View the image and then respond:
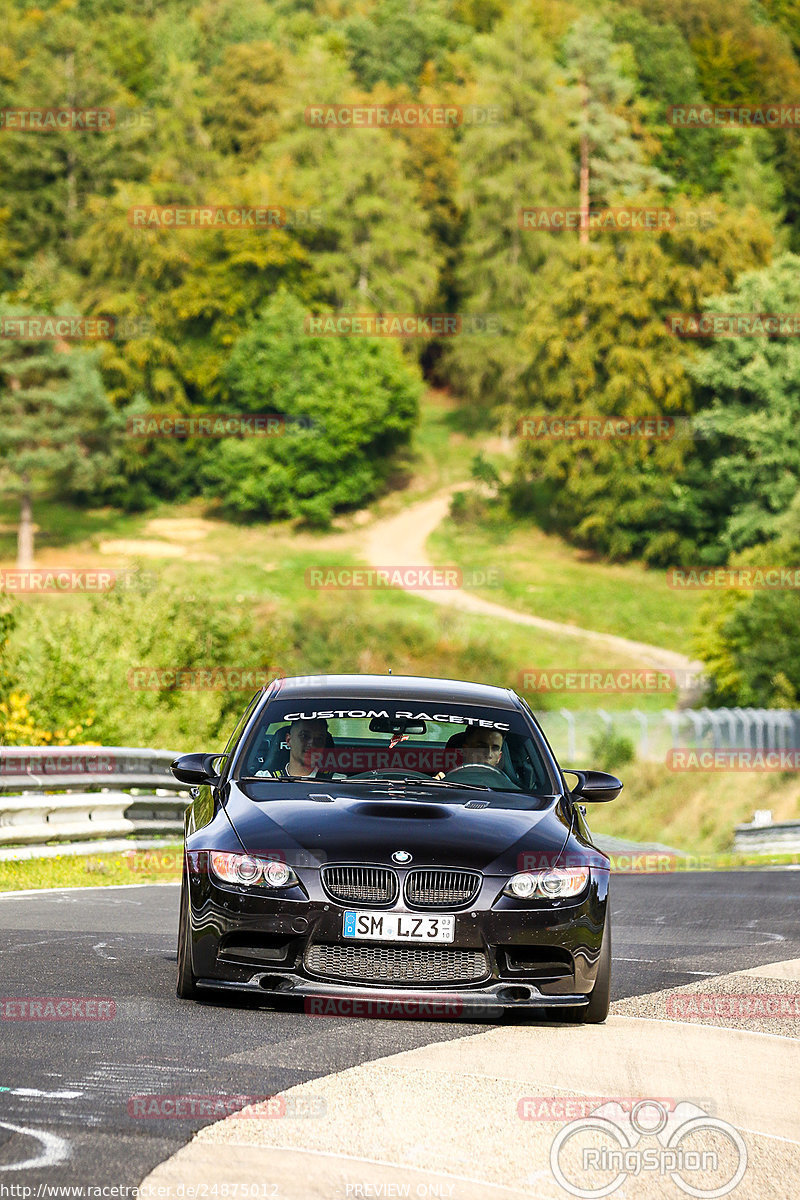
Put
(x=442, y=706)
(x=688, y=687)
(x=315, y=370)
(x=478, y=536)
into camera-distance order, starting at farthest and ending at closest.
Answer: (x=315, y=370) → (x=478, y=536) → (x=688, y=687) → (x=442, y=706)

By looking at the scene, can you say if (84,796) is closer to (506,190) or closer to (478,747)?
(478,747)

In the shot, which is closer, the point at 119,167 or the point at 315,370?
the point at 315,370

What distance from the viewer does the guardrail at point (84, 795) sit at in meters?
16.3

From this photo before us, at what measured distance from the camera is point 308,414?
94.6 meters

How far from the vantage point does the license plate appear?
309 inches

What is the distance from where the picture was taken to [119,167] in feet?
366

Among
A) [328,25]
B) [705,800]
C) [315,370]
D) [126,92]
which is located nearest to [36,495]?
[315,370]

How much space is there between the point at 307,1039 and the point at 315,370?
88850 millimetres

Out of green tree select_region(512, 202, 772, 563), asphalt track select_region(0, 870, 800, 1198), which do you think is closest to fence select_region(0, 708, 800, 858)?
asphalt track select_region(0, 870, 800, 1198)

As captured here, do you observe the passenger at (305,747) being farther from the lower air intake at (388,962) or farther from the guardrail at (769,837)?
the guardrail at (769,837)

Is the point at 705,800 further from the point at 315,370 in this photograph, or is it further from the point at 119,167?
the point at 119,167

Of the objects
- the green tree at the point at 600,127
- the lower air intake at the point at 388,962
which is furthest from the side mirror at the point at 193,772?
the green tree at the point at 600,127

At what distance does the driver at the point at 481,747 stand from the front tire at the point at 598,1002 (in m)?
1.26

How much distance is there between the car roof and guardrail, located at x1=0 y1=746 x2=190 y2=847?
682 cm
